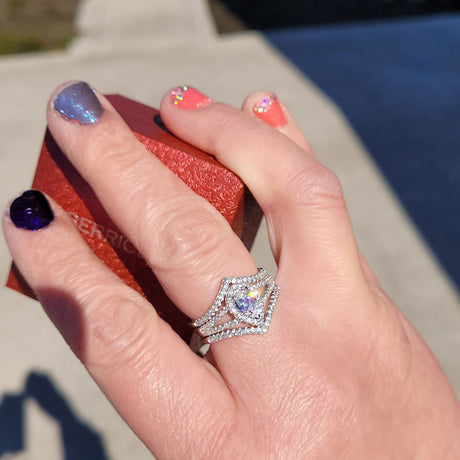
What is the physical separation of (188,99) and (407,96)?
370 cm

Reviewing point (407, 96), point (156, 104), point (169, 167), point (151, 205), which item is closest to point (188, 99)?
point (169, 167)

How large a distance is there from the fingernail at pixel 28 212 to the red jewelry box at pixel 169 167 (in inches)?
4.7

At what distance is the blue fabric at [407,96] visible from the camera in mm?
3324

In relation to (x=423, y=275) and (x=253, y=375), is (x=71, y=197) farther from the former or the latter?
(x=423, y=275)

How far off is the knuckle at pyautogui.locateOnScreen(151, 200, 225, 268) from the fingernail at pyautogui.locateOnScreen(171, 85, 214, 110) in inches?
12.3

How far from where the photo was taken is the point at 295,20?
601 cm

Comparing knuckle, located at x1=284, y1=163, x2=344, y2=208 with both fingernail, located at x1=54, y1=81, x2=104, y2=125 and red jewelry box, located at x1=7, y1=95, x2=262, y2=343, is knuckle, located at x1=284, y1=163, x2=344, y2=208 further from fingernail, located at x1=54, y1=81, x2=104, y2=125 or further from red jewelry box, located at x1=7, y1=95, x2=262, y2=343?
fingernail, located at x1=54, y1=81, x2=104, y2=125

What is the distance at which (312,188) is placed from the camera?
104 cm

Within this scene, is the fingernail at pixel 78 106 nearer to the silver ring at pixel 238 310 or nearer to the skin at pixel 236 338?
the skin at pixel 236 338

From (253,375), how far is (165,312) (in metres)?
0.31

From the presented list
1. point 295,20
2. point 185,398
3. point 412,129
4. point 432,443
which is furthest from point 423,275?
point 295,20

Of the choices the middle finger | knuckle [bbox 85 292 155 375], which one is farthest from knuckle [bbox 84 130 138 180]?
knuckle [bbox 85 292 155 375]

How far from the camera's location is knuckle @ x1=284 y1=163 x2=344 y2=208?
1032mm

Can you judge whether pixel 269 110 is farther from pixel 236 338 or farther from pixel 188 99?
pixel 236 338
